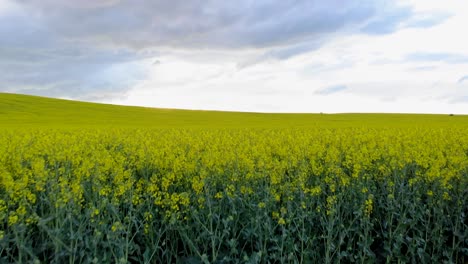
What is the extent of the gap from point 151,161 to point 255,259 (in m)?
4.72

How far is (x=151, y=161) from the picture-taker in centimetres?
925

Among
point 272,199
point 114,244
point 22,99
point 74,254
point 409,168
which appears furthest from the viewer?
point 22,99

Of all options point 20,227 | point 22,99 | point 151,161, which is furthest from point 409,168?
point 22,99

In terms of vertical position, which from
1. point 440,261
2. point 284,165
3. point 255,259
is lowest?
point 440,261

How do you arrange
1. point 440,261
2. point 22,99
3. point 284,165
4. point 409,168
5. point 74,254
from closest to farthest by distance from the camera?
point 74,254
point 440,261
point 284,165
point 409,168
point 22,99

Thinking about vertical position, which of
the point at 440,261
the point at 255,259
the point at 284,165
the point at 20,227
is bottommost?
the point at 440,261

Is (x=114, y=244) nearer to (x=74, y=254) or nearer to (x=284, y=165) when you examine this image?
(x=74, y=254)

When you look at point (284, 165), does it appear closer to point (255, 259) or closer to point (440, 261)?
point (255, 259)

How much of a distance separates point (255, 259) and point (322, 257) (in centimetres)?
156

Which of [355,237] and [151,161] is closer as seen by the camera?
[355,237]

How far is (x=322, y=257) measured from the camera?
20.6 ft

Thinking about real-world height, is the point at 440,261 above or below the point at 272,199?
below

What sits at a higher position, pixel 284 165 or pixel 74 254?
pixel 284 165

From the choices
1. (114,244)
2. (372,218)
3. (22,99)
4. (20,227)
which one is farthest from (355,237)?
(22,99)
